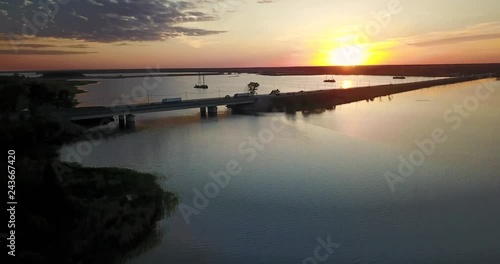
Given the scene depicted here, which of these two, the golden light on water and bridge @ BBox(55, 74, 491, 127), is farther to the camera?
the golden light on water

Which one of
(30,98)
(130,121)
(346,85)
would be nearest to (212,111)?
(130,121)

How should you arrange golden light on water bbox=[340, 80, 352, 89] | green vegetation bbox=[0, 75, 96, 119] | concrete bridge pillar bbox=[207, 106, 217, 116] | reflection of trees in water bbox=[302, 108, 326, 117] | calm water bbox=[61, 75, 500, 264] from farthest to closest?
golden light on water bbox=[340, 80, 352, 89] → reflection of trees in water bbox=[302, 108, 326, 117] → concrete bridge pillar bbox=[207, 106, 217, 116] → green vegetation bbox=[0, 75, 96, 119] → calm water bbox=[61, 75, 500, 264]

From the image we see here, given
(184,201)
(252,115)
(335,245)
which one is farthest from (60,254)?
(252,115)

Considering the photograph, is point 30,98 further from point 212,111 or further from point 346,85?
point 346,85

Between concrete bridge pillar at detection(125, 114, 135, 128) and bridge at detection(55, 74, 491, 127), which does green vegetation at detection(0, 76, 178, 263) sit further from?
concrete bridge pillar at detection(125, 114, 135, 128)

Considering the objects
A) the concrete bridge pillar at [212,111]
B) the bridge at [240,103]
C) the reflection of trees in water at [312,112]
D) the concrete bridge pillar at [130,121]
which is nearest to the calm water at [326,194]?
the bridge at [240,103]

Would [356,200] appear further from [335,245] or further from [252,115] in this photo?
[252,115]

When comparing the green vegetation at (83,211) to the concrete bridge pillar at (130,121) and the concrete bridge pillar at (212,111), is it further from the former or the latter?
the concrete bridge pillar at (212,111)

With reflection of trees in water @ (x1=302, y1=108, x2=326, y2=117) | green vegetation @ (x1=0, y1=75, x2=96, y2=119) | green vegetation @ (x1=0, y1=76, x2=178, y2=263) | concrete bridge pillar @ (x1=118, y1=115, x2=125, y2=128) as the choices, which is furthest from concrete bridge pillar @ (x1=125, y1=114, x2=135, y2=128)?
reflection of trees in water @ (x1=302, y1=108, x2=326, y2=117)
